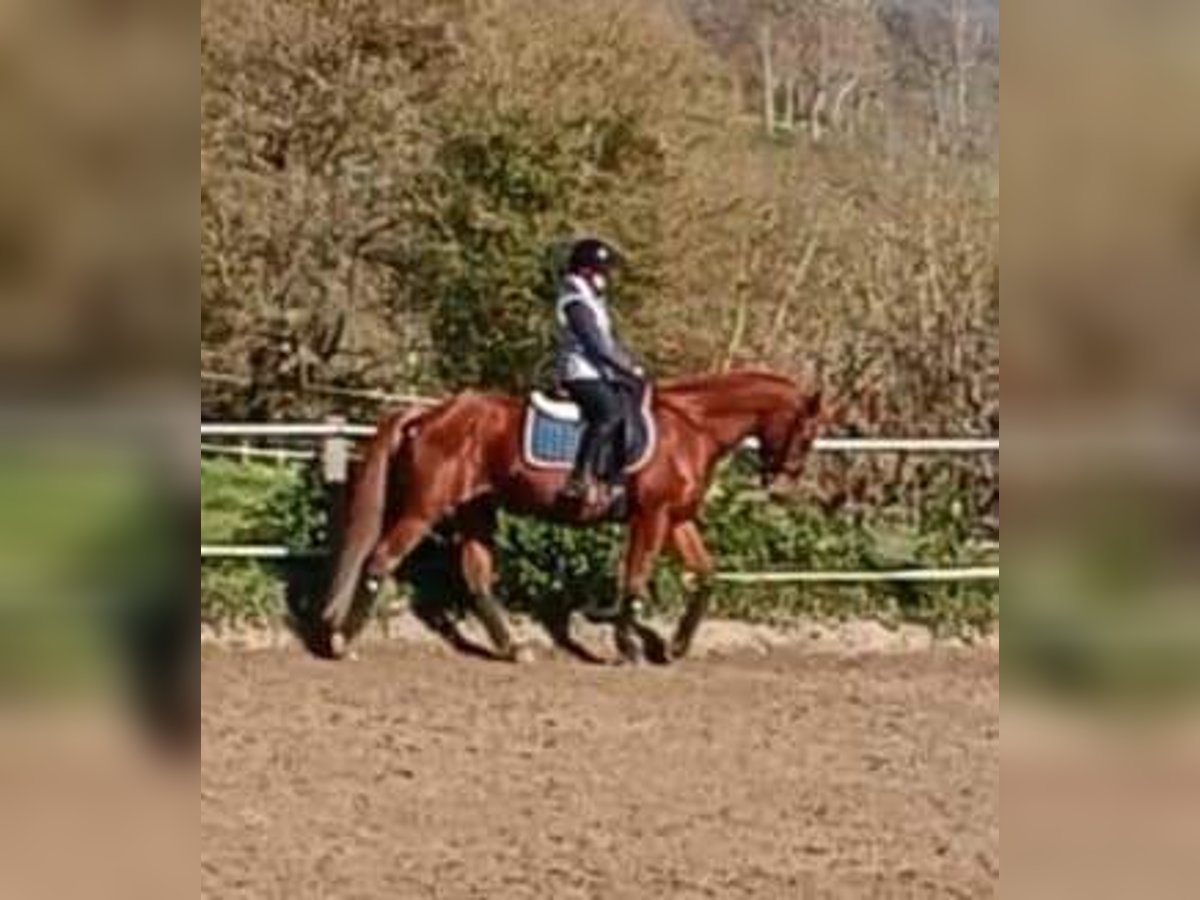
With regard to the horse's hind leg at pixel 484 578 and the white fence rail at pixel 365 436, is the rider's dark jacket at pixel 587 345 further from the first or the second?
the white fence rail at pixel 365 436

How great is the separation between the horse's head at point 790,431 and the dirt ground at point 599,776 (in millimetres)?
431

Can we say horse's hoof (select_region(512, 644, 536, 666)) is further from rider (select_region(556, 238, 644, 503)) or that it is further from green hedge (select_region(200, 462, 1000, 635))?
rider (select_region(556, 238, 644, 503))

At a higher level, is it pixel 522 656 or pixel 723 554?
pixel 723 554

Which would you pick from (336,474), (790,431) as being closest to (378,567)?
(336,474)

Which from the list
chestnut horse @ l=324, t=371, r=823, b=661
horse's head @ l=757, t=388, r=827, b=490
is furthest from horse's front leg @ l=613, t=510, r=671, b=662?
horse's head @ l=757, t=388, r=827, b=490

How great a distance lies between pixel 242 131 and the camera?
15.0ft

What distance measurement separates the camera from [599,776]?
10.4 ft

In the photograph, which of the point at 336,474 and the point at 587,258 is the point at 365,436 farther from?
the point at 587,258

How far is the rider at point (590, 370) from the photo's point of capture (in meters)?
3.89

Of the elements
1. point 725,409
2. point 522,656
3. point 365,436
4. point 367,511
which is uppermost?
point 725,409

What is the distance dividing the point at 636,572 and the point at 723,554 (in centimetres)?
38

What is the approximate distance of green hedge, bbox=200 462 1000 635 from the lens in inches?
171

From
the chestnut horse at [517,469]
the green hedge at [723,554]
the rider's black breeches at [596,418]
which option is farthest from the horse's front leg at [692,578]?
the rider's black breeches at [596,418]
